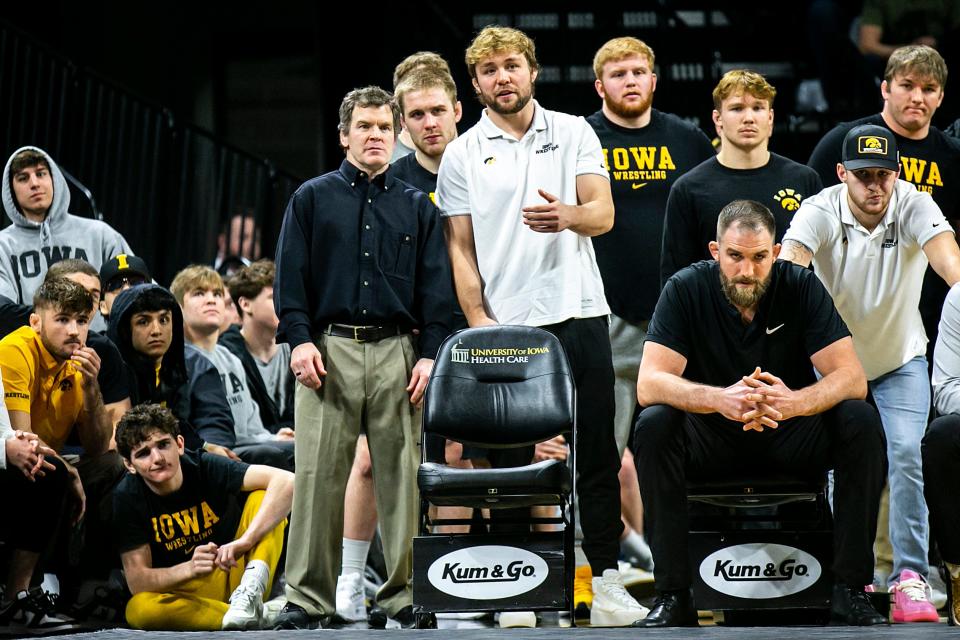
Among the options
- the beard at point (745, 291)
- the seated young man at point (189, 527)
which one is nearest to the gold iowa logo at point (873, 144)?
the beard at point (745, 291)

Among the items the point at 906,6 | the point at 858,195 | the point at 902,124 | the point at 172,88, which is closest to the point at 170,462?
the point at 858,195

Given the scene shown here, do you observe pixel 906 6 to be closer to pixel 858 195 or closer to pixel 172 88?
pixel 858 195

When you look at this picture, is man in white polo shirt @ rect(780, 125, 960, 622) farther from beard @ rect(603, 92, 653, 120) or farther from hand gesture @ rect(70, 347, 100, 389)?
hand gesture @ rect(70, 347, 100, 389)

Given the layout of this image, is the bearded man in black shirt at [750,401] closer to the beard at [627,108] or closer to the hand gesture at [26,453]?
the beard at [627,108]

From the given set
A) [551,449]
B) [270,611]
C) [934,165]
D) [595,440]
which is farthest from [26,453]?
[934,165]

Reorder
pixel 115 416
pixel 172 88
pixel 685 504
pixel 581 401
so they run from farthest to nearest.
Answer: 1. pixel 172 88
2. pixel 115 416
3. pixel 581 401
4. pixel 685 504

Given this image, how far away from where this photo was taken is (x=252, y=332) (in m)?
6.80

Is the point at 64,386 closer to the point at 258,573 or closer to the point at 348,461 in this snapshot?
the point at 258,573

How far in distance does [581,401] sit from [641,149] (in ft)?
4.23

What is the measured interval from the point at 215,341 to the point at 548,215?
240 centimetres

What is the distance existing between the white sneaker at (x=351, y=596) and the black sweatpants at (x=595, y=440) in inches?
34.2

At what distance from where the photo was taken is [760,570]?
4.28 meters

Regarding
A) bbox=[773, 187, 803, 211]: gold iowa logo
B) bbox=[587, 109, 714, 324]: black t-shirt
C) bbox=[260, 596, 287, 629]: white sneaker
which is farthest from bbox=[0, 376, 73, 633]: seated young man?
bbox=[773, 187, 803, 211]: gold iowa logo

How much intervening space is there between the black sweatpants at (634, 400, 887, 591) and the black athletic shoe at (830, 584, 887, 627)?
34 millimetres
